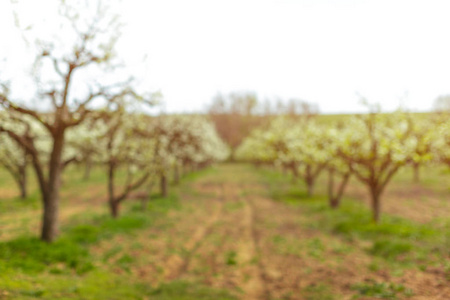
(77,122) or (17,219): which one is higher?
(77,122)

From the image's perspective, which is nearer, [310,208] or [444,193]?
[310,208]

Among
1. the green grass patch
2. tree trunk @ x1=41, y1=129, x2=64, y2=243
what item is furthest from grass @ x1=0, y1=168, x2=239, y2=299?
the green grass patch

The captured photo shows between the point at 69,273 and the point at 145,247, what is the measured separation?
4549mm

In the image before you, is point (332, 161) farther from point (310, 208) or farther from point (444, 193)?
point (444, 193)

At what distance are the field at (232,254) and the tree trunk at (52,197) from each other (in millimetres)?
568

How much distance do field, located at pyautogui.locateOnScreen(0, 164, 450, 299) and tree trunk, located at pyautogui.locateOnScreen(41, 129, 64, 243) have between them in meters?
0.57

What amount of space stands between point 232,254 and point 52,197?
27.9ft

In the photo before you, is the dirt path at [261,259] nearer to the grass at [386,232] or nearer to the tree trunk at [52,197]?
the grass at [386,232]

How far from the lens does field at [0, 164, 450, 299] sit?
10203 mm

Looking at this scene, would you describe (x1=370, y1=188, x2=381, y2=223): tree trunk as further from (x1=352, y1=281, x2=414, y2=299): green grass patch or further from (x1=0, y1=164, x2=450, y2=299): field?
(x1=352, y1=281, x2=414, y2=299): green grass patch

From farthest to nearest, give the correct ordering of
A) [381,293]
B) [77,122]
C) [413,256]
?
1. [77,122]
2. [413,256]
3. [381,293]

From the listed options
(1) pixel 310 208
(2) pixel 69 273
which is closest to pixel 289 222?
(1) pixel 310 208

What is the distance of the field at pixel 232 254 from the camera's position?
10203 millimetres

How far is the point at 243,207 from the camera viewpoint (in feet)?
89.4
